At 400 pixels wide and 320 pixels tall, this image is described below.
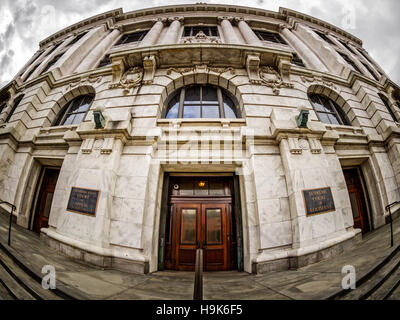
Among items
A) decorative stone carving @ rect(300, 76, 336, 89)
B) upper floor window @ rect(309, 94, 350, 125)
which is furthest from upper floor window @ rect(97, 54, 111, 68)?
upper floor window @ rect(309, 94, 350, 125)

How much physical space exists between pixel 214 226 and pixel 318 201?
3.30 metres

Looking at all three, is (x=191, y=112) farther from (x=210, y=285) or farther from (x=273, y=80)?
(x=210, y=285)

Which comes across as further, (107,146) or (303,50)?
(303,50)

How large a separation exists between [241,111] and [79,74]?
28.5 feet

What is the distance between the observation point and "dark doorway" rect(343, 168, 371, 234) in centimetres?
615

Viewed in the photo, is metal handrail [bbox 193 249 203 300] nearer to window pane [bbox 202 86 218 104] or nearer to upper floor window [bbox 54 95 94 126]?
window pane [bbox 202 86 218 104]

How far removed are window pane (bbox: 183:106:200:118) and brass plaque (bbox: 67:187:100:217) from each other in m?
4.34

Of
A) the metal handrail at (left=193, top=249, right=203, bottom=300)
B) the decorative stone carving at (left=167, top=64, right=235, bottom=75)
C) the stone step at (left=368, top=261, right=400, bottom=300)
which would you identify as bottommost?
the stone step at (left=368, top=261, right=400, bottom=300)

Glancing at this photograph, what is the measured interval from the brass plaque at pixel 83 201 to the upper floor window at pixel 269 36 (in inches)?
562

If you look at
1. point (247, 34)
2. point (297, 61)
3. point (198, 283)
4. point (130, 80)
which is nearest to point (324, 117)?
point (297, 61)

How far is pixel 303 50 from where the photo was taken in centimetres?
982

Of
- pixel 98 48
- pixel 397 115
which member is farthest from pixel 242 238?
pixel 98 48

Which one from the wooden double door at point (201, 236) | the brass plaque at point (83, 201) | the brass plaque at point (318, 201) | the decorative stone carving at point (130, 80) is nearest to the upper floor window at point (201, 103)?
the decorative stone carving at point (130, 80)

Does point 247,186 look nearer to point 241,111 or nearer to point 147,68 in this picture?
point 241,111
